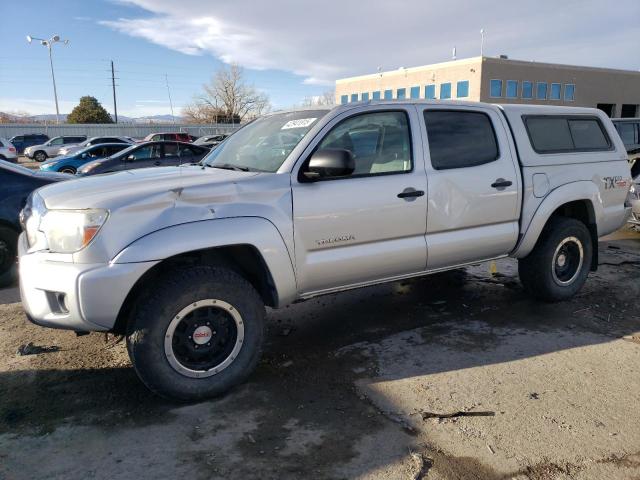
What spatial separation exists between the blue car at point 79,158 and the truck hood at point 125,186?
605 inches

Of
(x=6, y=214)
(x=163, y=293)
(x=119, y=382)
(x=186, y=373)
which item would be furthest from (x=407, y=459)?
(x=6, y=214)

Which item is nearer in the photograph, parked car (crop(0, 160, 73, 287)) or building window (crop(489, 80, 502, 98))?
parked car (crop(0, 160, 73, 287))

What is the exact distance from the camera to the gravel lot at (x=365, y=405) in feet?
9.06

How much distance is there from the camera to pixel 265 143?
13.6ft

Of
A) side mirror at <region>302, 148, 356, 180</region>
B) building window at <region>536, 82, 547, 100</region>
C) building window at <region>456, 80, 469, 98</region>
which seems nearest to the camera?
side mirror at <region>302, 148, 356, 180</region>

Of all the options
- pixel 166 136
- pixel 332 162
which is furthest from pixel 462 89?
pixel 332 162

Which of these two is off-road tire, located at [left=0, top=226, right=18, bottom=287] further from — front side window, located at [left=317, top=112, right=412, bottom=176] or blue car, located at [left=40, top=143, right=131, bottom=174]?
blue car, located at [left=40, top=143, right=131, bottom=174]

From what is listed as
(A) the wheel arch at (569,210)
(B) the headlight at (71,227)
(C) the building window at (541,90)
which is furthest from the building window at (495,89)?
(B) the headlight at (71,227)

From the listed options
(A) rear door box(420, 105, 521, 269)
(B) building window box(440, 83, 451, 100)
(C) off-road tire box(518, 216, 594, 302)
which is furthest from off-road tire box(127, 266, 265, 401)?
(B) building window box(440, 83, 451, 100)

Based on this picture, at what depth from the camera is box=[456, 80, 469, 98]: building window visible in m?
44.8

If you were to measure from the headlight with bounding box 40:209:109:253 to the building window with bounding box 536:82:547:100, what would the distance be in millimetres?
50324

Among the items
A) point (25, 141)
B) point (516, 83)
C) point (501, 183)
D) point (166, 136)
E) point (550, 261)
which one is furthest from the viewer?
point (516, 83)

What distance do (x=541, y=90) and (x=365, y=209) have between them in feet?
162

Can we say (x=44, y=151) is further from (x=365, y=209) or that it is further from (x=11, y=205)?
(x=365, y=209)
